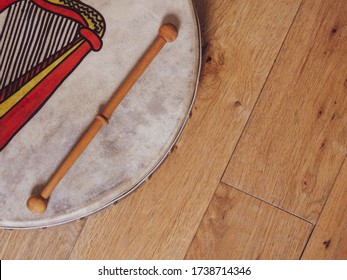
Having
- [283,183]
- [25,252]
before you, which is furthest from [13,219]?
[283,183]

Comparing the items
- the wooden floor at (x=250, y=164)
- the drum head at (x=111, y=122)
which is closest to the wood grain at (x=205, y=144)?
the wooden floor at (x=250, y=164)

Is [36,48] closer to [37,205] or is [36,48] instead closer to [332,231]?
[37,205]

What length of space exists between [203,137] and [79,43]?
0.37 metres

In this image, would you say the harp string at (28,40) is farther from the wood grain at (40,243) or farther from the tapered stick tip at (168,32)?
the wood grain at (40,243)

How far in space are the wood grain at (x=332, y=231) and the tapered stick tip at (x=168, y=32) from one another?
53 cm

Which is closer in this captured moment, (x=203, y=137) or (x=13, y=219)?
(x=13, y=219)

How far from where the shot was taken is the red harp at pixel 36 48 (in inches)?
32.6

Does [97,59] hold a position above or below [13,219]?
above

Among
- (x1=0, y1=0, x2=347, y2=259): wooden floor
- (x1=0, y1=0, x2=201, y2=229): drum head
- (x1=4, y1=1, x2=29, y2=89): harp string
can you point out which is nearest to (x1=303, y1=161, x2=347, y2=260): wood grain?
(x1=0, y1=0, x2=347, y2=259): wooden floor

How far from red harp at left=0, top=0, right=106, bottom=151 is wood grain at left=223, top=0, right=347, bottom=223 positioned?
17.3 inches

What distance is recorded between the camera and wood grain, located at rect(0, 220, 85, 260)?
105 centimetres

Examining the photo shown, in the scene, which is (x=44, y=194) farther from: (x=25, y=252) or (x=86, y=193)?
(x=25, y=252)

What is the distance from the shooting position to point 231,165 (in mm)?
1066

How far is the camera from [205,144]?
1.07 m
